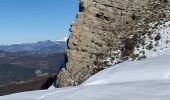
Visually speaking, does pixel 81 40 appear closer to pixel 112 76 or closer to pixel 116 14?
pixel 116 14

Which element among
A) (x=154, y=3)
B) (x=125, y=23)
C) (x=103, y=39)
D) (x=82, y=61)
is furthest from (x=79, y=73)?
(x=154, y=3)

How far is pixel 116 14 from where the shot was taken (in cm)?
2411

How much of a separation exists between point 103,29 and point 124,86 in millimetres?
13776

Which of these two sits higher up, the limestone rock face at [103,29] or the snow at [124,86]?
the limestone rock face at [103,29]

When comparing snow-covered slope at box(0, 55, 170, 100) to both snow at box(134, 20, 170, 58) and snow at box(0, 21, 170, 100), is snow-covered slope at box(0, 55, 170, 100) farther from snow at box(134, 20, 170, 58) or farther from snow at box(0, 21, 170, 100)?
snow at box(134, 20, 170, 58)

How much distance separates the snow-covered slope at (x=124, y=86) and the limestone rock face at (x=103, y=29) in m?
9.24

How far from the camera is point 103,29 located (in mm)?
23750

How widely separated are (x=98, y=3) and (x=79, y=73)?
4.97 m

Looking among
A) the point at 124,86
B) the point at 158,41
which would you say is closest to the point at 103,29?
the point at 158,41

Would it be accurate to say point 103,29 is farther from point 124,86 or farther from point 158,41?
point 124,86

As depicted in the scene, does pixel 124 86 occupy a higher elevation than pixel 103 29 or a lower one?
lower

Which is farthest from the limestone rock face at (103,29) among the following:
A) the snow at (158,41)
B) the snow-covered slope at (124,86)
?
the snow-covered slope at (124,86)

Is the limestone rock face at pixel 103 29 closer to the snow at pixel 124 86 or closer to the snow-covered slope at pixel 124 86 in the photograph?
the snow at pixel 124 86

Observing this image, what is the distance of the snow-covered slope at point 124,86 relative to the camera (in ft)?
29.8
